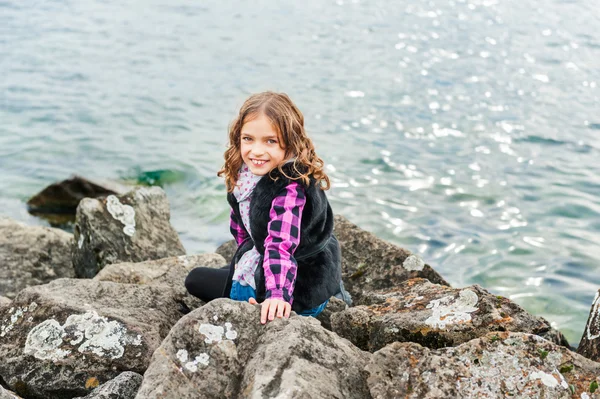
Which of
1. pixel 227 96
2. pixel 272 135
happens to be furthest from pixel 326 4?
pixel 272 135

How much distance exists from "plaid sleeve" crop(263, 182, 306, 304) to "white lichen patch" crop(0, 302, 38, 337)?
151cm

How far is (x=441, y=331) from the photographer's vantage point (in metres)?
3.79

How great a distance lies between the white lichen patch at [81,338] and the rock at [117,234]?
2295 millimetres

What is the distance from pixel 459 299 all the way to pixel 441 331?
0.38 m

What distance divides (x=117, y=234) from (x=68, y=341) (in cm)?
254

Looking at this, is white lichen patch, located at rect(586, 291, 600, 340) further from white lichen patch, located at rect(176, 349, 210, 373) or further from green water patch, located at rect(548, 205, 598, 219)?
green water patch, located at rect(548, 205, 598, 219)

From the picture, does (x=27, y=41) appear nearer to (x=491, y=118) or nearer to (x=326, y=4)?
(x=326, y=4)

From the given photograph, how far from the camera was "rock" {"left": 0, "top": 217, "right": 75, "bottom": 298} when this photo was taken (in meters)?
6.36

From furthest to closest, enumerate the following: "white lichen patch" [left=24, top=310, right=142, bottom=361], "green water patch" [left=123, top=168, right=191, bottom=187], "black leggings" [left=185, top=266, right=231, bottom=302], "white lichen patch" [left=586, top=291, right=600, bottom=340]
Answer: "green water patch" [left=123, top=168, right=191, bottom=187]
"black leggings" [left=185, top=266, right=231, bottom=302]
"white lichen patch" [left=586, top=291, right=600, bottom=340]
"white lichen patch" [left=24, top=310, right=142, bottom=361]

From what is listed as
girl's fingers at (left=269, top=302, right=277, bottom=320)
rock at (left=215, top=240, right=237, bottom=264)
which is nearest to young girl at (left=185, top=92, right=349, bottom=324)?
girl's fingers at (left=269, top=302, right=277, bottom=320)

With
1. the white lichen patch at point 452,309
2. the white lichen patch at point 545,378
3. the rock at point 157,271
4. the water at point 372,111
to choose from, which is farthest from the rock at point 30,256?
the white lichen patch at point 545,378

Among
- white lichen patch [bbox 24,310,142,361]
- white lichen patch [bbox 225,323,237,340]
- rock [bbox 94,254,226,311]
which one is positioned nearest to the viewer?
white lichen patch [bbox 225,323,237,340]

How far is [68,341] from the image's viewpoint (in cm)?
398

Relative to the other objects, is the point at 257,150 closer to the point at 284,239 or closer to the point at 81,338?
the point at 284,239
